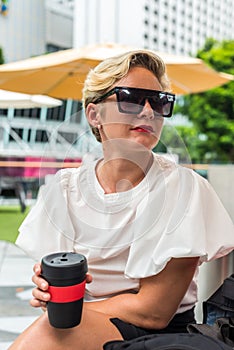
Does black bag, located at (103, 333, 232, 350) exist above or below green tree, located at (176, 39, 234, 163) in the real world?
above

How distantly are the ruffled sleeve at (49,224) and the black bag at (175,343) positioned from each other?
35 cm

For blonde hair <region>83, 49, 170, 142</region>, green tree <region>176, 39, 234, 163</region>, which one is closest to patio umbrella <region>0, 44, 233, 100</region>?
blonde hair <region>83, 49, 170, 142</region>

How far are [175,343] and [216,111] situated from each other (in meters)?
18.0

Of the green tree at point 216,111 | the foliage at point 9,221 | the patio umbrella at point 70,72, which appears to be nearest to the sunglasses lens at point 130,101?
Answer: the patio umbrella at point 70,72

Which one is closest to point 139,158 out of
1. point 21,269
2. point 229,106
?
point 21,269

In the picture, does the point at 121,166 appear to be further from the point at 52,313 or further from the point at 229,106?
the point at 229,106

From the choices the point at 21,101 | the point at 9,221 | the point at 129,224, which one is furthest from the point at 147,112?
the point at 9,221

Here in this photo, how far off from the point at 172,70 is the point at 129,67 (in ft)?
12.4

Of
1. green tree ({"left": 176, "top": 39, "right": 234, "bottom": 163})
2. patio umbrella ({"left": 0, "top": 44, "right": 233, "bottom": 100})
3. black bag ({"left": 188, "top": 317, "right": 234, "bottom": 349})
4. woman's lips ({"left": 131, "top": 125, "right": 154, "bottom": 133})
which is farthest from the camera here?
green tree ({"left": 176, "top": 39, "right": 234, "bottom": 163})

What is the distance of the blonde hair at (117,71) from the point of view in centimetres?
115

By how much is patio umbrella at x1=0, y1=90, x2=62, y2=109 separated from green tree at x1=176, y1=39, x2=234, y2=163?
468 inches

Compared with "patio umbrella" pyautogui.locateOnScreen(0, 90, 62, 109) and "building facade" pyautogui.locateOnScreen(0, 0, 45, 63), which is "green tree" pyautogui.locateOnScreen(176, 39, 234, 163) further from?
"patio umbrella" pyautogui.locateOnScreen(0, 90, 62, 109)

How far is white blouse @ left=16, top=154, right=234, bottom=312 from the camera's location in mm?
1072

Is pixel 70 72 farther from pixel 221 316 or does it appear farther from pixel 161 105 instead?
pixel 221 316
